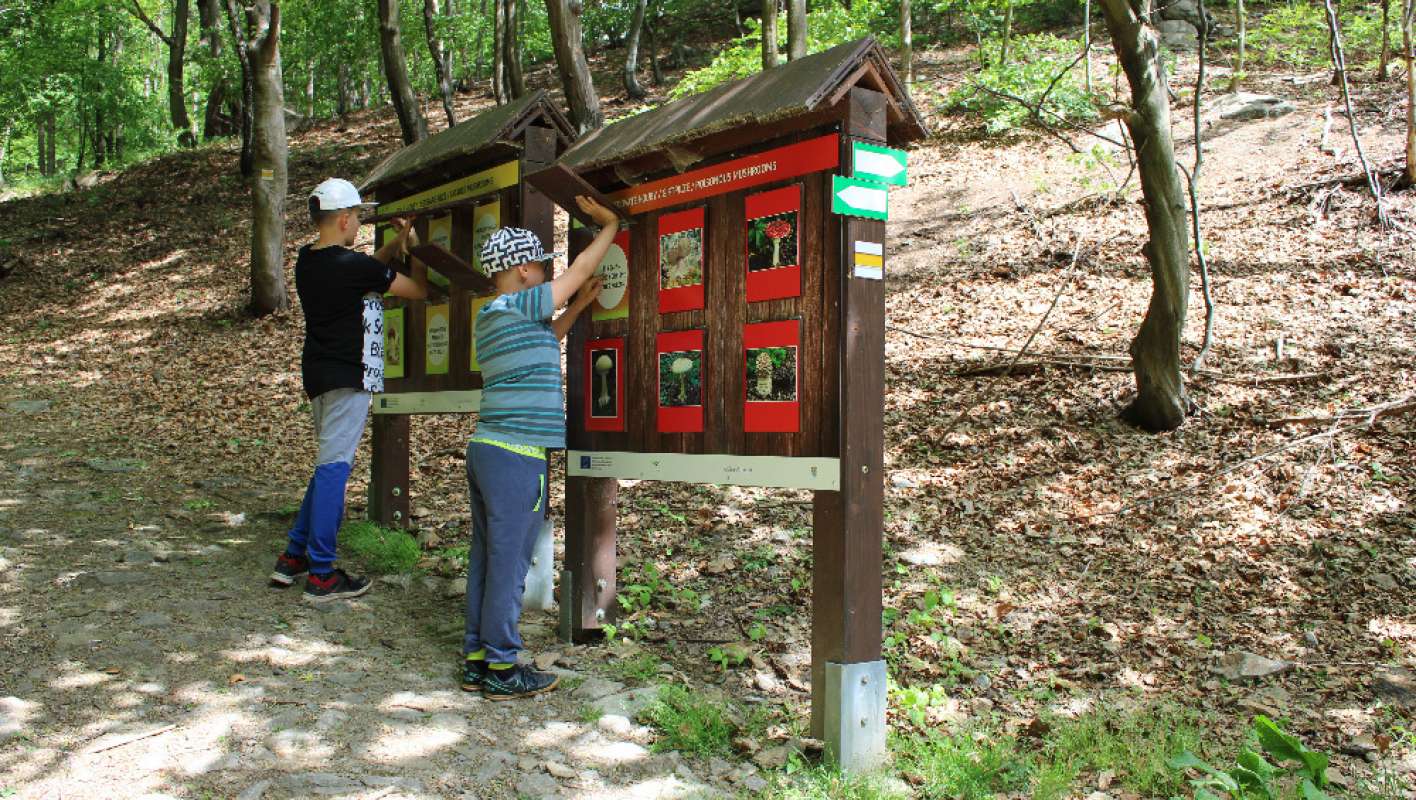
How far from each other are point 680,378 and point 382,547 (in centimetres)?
274

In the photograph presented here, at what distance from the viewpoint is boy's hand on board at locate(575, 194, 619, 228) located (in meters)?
4.80

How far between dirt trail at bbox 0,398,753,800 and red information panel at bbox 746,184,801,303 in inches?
74.3

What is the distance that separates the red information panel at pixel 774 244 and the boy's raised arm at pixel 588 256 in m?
0.77

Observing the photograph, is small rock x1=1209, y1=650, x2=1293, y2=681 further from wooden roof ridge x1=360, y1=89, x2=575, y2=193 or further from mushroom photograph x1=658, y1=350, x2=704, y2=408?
wooden roof ridge x1=360, y1=89, x2=575, y2=193

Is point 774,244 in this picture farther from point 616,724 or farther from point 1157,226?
point 1157,226

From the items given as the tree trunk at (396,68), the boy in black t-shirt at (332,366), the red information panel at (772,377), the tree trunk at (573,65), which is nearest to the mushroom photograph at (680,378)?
the red information panel at (772,377)

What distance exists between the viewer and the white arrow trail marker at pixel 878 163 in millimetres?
3885

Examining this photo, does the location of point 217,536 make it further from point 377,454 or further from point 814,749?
point 814,749

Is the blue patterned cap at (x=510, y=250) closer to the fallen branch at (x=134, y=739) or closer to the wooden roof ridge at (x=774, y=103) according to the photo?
the wooden roof ridge at (x=774, y=103)

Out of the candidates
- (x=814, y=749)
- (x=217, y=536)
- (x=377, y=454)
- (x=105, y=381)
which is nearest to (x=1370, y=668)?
(x=814, y=749)

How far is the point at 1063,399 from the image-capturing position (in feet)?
27.2

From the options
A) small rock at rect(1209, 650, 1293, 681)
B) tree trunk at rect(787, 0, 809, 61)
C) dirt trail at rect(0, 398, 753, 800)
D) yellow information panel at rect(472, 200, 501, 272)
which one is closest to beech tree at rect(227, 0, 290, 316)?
tree trunk at rect(787, 0, 809, 61)

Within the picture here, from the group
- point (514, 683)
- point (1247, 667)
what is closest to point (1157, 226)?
point (1247, 667)

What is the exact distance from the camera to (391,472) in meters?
6.86
